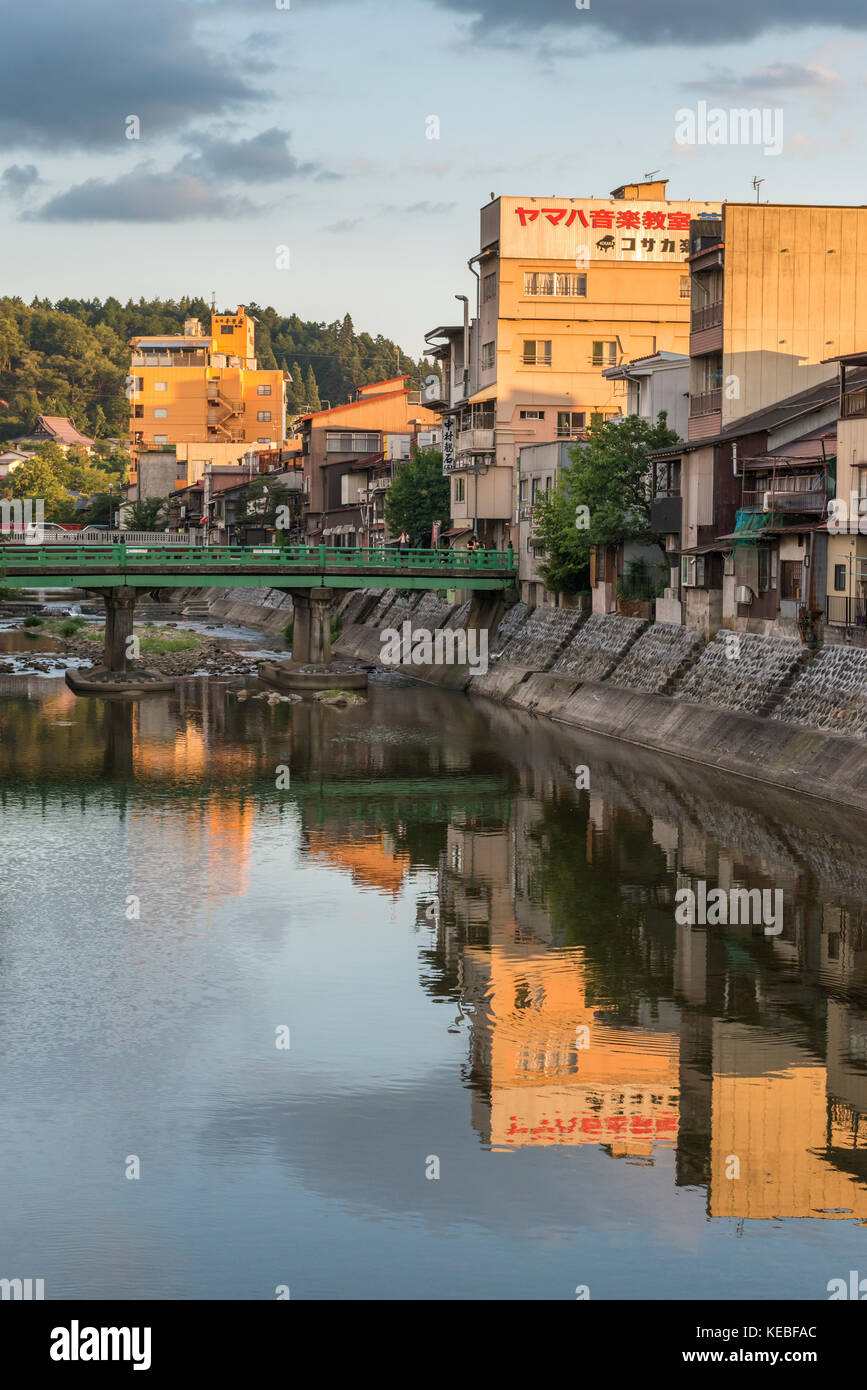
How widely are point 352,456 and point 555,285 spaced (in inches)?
1759

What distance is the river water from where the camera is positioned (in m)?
18.9

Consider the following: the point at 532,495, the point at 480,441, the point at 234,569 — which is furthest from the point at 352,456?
the point at 234,569

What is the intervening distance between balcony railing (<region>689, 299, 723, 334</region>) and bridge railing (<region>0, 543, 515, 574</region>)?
23648 mm

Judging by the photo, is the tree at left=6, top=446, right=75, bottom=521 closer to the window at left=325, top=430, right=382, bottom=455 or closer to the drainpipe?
the window at left=325, top=430, right=382, bottom=455

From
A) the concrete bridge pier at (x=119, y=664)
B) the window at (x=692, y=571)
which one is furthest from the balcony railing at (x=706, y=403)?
the concrete bridge pier at (x=119, y=664)

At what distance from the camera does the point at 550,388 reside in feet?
289

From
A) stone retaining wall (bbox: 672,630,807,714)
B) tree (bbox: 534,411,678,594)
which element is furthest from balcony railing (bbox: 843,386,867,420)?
tree (bbox: 534,411,678,594)

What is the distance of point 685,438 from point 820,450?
17.2m

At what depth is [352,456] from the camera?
130 m

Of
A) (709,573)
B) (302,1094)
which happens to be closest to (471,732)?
A: (709,573)

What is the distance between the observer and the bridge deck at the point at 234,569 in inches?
3110

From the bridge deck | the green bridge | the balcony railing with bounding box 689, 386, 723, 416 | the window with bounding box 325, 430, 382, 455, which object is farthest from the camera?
the window with bounding box 325, 430, 382, 455

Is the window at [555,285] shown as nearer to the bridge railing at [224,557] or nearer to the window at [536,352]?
the window at [536,352]
